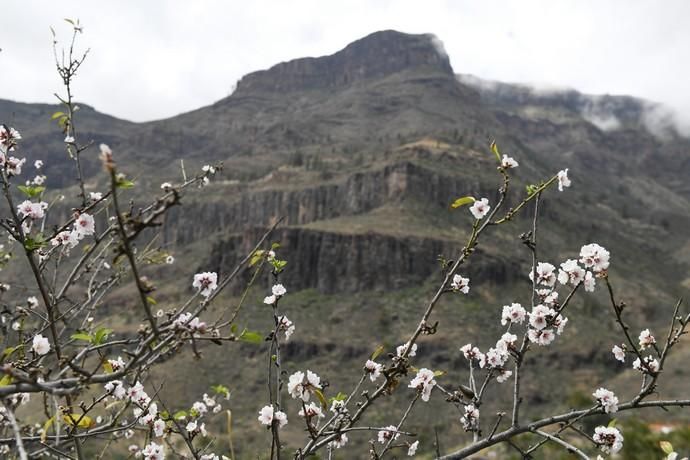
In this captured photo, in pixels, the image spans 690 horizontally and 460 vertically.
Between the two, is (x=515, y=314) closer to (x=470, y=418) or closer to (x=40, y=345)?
(x=470, y=418)

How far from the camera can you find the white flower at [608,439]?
11.6 ft

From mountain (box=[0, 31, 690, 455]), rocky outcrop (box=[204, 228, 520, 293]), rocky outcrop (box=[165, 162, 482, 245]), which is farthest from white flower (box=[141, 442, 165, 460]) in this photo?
→ rocky outcrop (box=[165, 162, 482, 245])

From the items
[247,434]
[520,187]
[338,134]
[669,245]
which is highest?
[338,134]

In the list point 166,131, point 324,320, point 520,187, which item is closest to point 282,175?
point 520,187

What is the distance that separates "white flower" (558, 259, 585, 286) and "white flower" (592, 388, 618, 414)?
785 mm

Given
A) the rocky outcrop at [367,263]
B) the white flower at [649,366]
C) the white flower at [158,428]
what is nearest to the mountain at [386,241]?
the rocky outcrop at [367,263]

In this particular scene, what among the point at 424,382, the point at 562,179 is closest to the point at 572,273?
the point at 562,179

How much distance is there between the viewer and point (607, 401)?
3512 mm

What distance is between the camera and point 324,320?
6800cm

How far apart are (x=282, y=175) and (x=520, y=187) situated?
2076 inches

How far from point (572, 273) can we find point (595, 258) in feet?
0.74

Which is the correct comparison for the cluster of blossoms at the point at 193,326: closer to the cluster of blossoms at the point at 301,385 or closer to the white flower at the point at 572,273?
the cluster of blossoms at the point at 301,385

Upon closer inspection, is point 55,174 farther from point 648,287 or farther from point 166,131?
point 648,287

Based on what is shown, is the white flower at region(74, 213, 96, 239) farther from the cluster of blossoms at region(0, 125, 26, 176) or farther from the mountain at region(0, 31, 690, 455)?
the mountain at region(0, 31, 690, 455)
